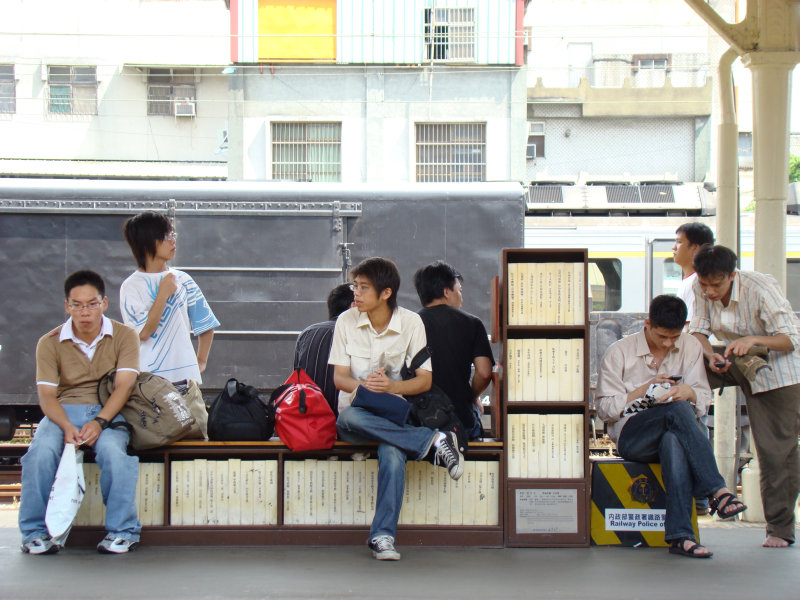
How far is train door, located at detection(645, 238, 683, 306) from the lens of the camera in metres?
12.0

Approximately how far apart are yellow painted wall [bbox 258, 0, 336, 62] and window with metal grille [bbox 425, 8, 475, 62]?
89.0 inches

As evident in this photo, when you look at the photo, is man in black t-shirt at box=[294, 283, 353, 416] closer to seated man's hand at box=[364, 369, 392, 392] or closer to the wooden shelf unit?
the wooden shelf unit

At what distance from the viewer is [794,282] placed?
39.2 ft

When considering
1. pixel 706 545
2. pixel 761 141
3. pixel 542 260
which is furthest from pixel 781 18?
pixel 706 545

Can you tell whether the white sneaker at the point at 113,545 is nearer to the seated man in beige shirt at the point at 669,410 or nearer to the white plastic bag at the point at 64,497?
the white plastic bag at the point at 64,497

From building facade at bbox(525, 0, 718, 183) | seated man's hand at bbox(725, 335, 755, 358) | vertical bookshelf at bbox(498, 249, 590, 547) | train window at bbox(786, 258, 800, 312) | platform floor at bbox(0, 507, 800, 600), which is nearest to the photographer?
platform floor at bbox(0, 507, 800, 600)

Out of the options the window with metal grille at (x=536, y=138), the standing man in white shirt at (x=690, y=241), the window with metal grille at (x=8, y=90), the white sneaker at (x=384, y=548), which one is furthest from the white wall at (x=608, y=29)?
the white sneaker at (x=384, y=548)

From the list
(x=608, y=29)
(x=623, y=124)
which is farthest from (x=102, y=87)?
(x=608, y=29)

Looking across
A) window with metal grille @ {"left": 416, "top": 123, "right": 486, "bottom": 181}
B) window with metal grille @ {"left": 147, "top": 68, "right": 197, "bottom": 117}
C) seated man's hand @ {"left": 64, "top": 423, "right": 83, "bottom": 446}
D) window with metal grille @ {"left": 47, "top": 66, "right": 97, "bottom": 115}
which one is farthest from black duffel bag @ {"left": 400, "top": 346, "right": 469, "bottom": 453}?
window with metal grille @ {"left": 47, "top": 66, "right": 97, "bottom": 115}

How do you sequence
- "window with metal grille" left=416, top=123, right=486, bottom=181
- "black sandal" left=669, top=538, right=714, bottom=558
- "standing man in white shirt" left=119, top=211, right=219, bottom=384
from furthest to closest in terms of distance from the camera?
"window with metal grille" left=416, top=123, right=486, bottom=181 < "standing man in white shirt" left=119, top=211, right=219, bottom=384 < "black sandal" left=669, top=538, right=714, bottom=558

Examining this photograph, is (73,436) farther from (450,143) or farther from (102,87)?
(102,87)

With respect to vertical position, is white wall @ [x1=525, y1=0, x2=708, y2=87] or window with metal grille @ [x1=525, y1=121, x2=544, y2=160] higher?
white wall @ [x1=525, y1=0, x2=708, y2=87]

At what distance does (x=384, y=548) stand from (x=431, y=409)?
A: 2.56ft

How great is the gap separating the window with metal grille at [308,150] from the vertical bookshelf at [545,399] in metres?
16.4
